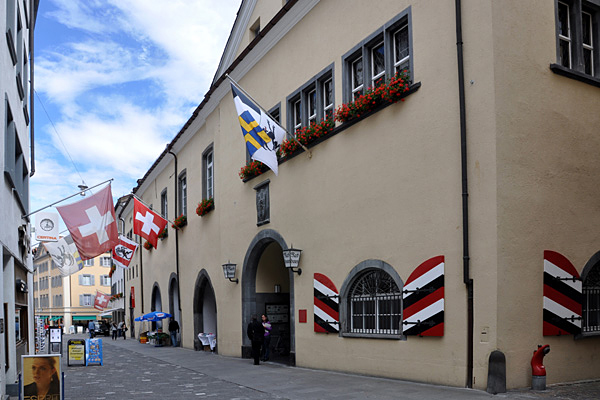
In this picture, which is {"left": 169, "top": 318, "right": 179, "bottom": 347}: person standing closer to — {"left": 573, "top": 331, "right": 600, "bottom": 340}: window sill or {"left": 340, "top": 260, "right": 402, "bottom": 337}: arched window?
{"left": 340, "top": 260, "right": 402, "bottom": 337}: arched window

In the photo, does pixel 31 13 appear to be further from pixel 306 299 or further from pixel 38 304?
pixel 38 304

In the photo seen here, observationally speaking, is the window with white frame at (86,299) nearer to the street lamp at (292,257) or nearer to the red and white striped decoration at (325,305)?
the street lamp at (292,257)

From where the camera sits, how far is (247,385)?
1316 centimetres

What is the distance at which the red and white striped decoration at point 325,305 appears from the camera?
47.2 feet

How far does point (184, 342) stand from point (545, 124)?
Result: 20968 mm

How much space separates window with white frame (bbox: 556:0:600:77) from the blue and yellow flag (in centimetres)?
659

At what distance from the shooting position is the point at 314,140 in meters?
15.5

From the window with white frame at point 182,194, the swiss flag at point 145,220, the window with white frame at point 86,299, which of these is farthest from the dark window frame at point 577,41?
the window with white frame at point 86,299

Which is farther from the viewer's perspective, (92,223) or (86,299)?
(86,299)

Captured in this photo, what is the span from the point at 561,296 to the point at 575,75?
3887 mm

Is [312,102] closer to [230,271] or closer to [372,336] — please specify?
[372,336]

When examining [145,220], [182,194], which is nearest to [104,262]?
[182,194]

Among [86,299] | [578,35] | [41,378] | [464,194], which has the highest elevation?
[578,35]

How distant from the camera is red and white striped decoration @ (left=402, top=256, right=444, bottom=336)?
438 inches
